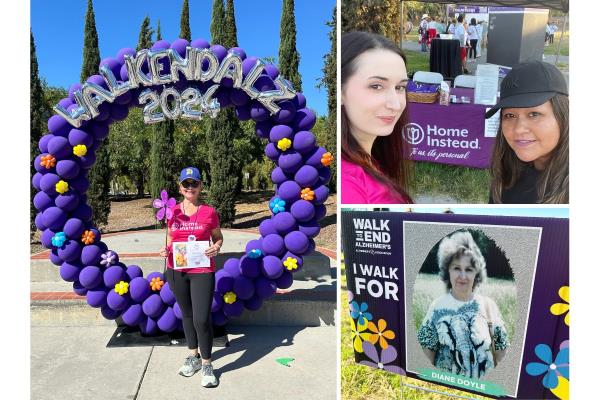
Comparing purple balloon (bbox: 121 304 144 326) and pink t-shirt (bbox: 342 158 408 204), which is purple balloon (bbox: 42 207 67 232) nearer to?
purple balloon (bbox: 121 304 144 326)

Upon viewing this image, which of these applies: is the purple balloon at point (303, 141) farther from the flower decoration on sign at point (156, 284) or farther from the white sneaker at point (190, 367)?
the white sneaker at point (190, 367)

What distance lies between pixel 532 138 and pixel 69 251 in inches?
149

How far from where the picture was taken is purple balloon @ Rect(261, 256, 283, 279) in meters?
4.16

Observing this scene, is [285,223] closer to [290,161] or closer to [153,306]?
[290,161]

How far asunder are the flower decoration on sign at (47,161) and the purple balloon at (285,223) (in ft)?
6.43

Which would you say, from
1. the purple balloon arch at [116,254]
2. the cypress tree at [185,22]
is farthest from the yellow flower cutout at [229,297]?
the cypress tree at [185,22]

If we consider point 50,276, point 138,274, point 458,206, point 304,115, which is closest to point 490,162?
point 458,206

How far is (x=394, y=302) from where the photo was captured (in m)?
3.19

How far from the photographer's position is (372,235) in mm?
3154

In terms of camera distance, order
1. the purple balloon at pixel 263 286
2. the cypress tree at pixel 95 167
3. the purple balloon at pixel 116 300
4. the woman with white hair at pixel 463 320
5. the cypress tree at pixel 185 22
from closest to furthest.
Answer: the woman with white hair at pixel 463 320
the purple balloon at pixel 116 300
the purple balloon at pixel 263 286
the cypress tree at pixel 95 167
the cypress tree at pixel 185 22

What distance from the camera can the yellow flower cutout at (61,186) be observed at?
4.02 metres

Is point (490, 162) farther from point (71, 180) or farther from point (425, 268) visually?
point (71, 180)

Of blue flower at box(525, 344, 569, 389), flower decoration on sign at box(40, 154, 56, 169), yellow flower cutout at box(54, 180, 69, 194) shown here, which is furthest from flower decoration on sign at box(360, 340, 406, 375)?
flower decoration on sign at box(40, 154, 56, 169)

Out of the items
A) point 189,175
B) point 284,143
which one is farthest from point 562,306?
point 189,175
